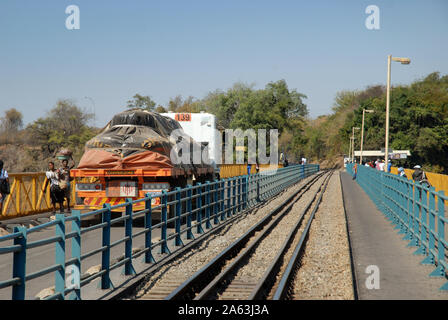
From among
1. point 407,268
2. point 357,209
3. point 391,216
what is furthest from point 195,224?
point 357,209

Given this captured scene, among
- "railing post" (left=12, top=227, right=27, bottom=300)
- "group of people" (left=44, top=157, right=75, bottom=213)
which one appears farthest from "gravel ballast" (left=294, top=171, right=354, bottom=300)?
"group of people" (left=44, top=157, right=75, bottom=213)

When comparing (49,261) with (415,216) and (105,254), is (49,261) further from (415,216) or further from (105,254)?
(415,216)

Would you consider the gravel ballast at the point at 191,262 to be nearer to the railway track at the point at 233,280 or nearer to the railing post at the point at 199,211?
the railway track at the point at 233,280

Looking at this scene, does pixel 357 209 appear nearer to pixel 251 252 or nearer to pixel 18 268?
pixel 251 252

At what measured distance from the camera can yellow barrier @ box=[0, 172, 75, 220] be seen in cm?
1664

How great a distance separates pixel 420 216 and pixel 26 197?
1187 centimetres

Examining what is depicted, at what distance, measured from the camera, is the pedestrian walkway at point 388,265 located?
8.23m

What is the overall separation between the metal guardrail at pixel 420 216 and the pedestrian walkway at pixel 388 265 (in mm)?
221

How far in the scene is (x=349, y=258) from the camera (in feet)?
35.9

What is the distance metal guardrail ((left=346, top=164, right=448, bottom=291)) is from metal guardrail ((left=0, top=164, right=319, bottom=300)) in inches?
195

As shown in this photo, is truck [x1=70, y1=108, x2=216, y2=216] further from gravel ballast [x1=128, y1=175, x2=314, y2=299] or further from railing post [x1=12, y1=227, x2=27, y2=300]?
railing post [x1=12, y1=227, x2=27, y2=300]

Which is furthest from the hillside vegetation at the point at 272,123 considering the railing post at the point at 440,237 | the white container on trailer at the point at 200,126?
the railing post at the point at 440,237

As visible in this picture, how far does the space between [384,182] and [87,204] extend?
36.6 ft

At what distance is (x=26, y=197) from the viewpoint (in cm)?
1748
